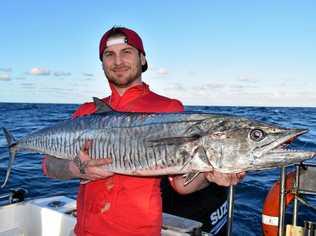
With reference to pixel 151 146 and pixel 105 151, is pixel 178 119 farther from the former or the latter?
pixel 105 151

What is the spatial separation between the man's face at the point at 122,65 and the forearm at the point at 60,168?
828 millimetres

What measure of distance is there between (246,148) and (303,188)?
188cm

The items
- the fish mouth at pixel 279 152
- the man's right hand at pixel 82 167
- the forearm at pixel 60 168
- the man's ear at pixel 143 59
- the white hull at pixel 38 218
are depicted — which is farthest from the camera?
the white hull at pixel 38 218

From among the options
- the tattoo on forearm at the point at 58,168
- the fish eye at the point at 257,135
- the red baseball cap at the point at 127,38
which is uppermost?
the red baseball cap at the point at 127,38

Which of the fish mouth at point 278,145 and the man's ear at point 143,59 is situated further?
the man's ear at point 143,59

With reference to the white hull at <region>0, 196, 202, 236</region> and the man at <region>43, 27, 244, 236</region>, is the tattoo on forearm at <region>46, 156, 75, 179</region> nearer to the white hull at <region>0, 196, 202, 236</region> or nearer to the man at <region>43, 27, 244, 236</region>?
the man at <region>43, 27, 244, 236</region>

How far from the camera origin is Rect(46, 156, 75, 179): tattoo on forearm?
331cm

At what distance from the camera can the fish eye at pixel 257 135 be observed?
282cm

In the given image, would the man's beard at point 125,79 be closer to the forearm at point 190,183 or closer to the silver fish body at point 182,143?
the silver fish body at point 182,143

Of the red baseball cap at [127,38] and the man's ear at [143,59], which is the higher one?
the red baseball cap at [127,38]

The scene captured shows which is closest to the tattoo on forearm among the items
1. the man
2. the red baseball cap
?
the man

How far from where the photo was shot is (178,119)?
10.2ft

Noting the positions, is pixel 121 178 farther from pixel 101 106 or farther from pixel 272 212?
pixel 272 212

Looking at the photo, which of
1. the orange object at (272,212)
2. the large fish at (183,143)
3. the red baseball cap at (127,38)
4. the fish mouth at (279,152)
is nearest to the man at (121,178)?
the red baseball cap at (127,38)
